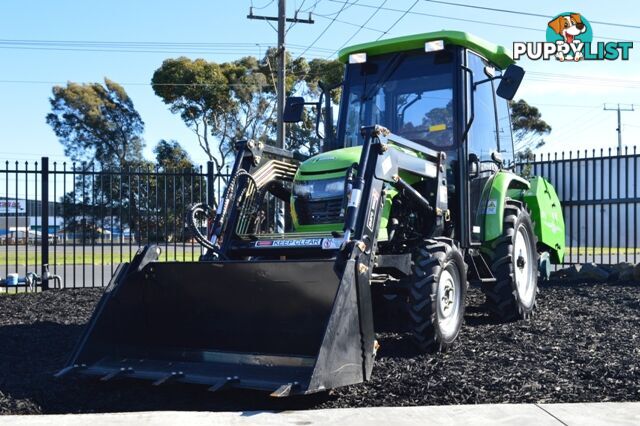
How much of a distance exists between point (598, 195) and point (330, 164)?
822 cm


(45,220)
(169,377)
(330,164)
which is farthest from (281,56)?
(169,377)

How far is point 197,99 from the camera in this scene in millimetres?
38188

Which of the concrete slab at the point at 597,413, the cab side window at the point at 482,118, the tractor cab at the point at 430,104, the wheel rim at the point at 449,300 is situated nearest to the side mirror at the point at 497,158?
the cab side window at the point at 482,118

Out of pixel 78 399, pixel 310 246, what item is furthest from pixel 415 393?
pixel 78 399

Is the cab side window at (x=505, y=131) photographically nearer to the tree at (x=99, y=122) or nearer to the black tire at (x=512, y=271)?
the black tire at (x=512, y=271)

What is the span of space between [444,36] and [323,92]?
1608mm

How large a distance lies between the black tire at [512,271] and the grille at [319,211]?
2.33 metres

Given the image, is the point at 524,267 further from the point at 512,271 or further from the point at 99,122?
the point at 99,122

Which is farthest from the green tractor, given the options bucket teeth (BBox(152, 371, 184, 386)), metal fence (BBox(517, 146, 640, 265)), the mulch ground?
metal fence (BBox(517, 146, 640, 265))

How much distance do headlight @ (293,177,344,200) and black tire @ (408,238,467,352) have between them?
3.25 ft

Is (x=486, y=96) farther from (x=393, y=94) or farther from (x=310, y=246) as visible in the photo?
(x=310, y=246)

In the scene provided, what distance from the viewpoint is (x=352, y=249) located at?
226 inches

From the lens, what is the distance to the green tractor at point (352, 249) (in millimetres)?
5820

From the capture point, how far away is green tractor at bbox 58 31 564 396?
19.1 feet
